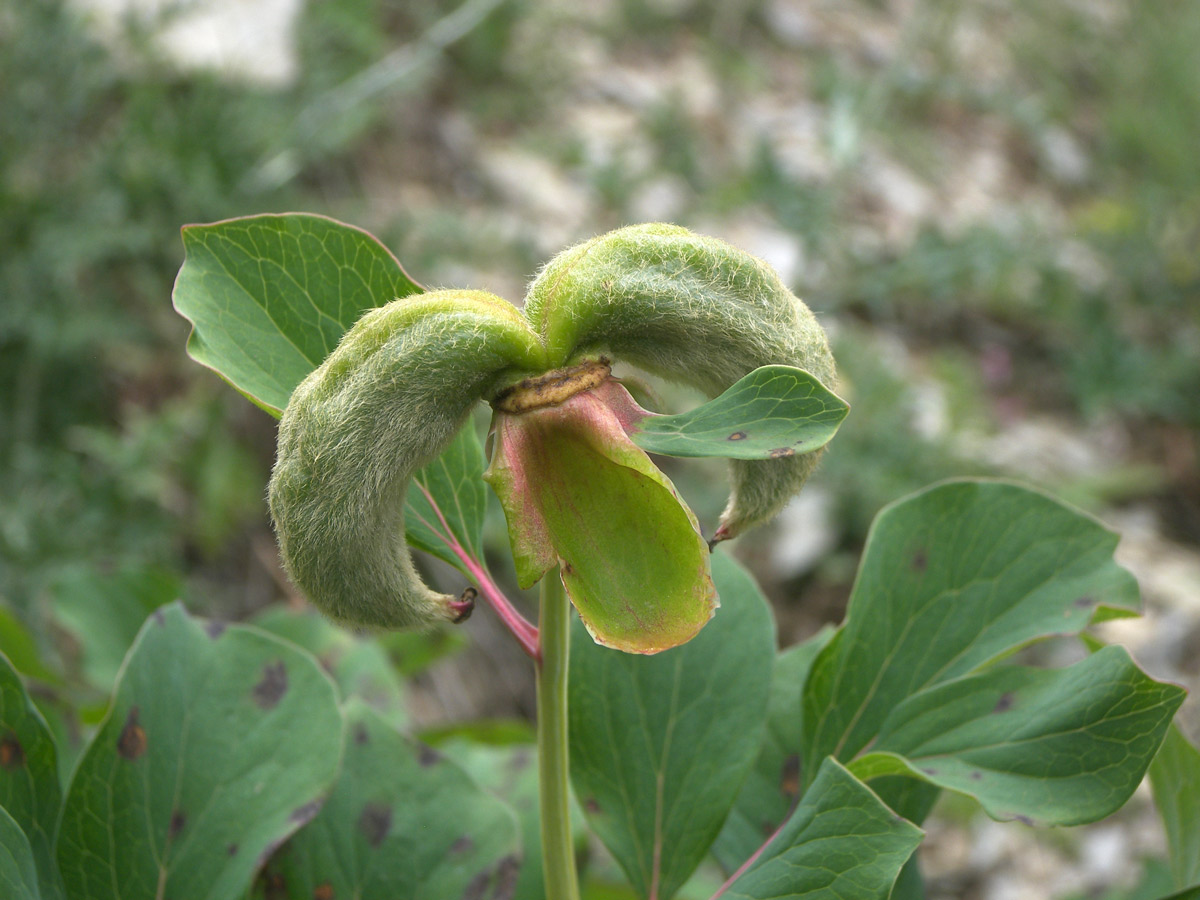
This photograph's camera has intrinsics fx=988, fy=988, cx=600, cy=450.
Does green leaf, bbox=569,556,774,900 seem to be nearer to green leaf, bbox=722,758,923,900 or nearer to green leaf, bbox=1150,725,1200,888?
green leaf, bbox=722,758,923,900

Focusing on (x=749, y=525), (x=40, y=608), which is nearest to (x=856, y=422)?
(x=40, y=608)

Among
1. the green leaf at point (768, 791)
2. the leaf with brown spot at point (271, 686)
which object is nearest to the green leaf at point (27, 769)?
the leaf with brown spot at point (271, 686)

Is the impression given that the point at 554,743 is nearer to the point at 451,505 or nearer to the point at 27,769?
the point at 451,505

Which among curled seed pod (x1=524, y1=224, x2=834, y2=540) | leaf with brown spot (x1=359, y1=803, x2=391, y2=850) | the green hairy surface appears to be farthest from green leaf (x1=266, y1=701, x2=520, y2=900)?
curled seed pod (x1=524, y1=224, x2=834, y2=540)

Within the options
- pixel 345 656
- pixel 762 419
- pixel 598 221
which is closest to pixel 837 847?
pixel 762 419

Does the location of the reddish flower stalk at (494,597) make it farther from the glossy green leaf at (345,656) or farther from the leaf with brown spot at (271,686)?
the glossy green leaf at (345,656)

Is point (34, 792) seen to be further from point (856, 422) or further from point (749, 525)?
point (856, 422)
